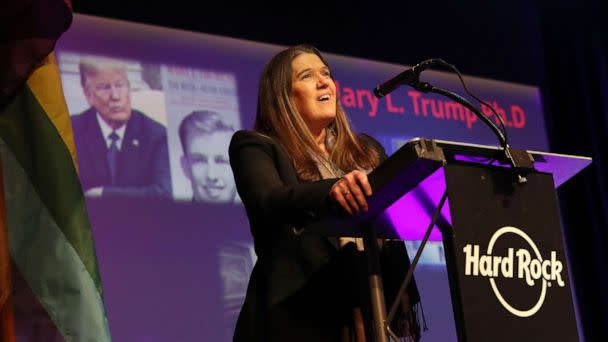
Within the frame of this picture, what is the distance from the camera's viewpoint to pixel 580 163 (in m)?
1.94

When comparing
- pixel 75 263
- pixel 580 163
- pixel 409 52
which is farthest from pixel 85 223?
pixel 409 52

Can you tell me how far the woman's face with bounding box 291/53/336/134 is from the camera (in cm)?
233

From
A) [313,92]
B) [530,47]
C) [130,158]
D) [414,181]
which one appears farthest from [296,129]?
[530,47]

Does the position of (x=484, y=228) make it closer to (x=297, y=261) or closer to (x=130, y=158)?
(x=297, y=261)

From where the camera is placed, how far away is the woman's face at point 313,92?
2332 millimetres

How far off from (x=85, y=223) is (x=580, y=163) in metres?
1.13

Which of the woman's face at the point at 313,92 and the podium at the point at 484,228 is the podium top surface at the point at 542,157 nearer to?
the podium at the point at 484,228

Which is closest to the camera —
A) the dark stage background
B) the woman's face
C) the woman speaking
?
the woman speaking

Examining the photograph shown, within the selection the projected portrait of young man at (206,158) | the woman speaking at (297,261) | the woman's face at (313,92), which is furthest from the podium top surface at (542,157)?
the projected portrait of young man at (206,158)

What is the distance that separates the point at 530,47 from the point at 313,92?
3425 mm

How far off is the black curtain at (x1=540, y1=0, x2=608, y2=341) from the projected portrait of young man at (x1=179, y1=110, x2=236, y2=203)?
2.32 metres

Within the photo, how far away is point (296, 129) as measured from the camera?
227 centimetres

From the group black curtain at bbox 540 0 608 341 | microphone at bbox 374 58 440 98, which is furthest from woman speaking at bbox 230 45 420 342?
black curtain at bbox 540 0 608 341

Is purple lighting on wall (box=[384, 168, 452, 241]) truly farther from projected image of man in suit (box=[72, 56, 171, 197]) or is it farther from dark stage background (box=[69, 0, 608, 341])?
dark stage background (box=[69, 0, 608, 341])
